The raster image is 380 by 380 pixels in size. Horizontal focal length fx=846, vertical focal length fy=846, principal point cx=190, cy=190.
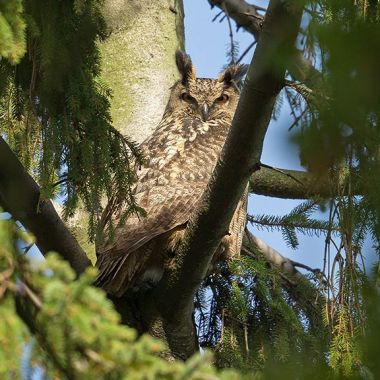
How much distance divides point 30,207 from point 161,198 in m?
0.86

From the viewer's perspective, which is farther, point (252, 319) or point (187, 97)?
point (187, 97)

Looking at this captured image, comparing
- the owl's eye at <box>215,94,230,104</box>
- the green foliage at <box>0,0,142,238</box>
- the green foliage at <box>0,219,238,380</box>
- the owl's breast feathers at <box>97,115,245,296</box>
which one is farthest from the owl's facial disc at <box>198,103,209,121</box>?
the green foliage at <box>0,219,238,380</box>

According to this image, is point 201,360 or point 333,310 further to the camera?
point 333,310

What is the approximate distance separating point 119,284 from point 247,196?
43.1 inches

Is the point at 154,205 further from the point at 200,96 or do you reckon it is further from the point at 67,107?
the point at 200,96

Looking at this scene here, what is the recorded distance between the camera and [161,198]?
348 cm

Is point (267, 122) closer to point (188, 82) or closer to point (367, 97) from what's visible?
point (367, 97)

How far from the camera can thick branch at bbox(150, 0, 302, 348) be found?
7.34ft

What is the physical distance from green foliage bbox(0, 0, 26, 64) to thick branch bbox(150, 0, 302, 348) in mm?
592

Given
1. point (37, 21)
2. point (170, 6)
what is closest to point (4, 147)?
point (37, 21)

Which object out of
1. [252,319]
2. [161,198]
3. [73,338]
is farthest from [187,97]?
[73,338]

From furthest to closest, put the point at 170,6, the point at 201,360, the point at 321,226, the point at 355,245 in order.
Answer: the point at 170,6 → the point at 321,226 → the point at 355,245 → the point at 201,360

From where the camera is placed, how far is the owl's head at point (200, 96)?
457 centimetres

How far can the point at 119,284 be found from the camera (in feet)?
10.3
